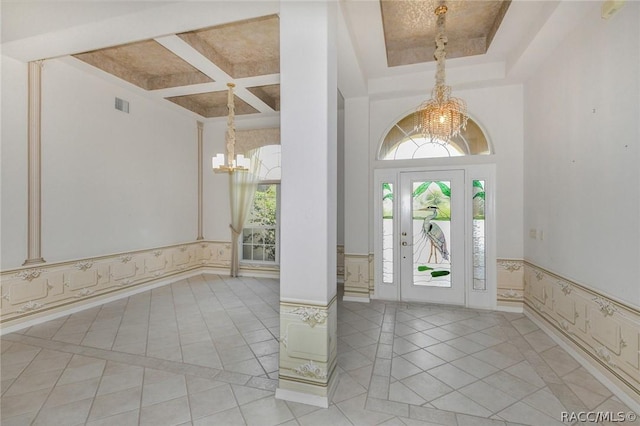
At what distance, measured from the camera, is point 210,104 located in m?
6.25

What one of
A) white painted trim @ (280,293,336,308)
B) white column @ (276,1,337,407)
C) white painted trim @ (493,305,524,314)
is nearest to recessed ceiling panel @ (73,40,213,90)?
white column @ (276,1,337,407)

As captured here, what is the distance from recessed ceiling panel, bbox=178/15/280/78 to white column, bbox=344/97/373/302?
1.43m

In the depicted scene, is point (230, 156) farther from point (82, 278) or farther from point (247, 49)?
point (82, 278)

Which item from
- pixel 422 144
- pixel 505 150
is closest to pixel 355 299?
pixel 422 144

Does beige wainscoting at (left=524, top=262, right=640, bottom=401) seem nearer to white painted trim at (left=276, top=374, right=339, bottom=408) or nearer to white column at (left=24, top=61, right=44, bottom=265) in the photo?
white painted trim at (left=276, top=374, right=339, bottom=408)

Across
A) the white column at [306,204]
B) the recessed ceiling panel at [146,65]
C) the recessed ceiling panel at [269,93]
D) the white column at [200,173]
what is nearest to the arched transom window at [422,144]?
the recessed ceiling panel at [269,93]

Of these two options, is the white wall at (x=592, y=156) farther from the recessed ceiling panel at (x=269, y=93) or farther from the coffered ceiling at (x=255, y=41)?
the recessed ceiling panel at (x=269, y=93)

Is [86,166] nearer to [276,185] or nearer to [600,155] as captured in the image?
[276,185]

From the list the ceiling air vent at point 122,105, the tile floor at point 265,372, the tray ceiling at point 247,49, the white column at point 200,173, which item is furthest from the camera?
the white column at point 200,173

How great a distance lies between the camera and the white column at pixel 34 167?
12.2 ft

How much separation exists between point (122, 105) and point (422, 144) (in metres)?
5.03

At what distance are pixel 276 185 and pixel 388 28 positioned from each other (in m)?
3.77

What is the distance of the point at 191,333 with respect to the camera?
3500 millimetres

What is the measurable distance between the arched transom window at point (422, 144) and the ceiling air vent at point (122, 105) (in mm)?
4373
